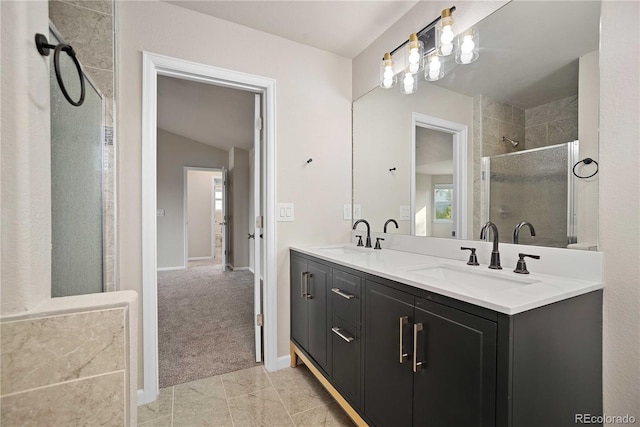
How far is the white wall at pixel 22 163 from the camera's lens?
0.57m

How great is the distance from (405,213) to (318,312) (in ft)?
2.90

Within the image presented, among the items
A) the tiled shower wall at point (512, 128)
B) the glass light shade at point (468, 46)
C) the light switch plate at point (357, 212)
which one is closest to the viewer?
the tiled shower wall at point (512, 128)

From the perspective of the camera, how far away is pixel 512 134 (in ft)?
4.36

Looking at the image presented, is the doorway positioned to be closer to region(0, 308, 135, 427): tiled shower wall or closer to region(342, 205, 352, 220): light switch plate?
region(342, 205, 352, 220): light switch plate

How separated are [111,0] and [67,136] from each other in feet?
3.25

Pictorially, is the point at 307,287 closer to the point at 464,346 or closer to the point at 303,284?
the point at 303,284

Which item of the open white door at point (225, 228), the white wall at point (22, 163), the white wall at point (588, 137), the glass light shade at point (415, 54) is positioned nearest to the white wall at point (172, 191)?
the open white door at point (225, 228)

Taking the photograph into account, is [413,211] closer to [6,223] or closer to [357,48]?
[357,48]

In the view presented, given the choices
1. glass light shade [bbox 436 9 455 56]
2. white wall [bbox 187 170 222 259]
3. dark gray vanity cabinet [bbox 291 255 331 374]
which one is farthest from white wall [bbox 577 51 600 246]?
white wall [bbox 187 170 222 259]

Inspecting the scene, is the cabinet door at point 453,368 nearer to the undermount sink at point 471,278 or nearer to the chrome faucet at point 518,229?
the undermount sink at point 471,278

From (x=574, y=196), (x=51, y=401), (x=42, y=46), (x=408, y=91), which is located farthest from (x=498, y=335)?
(x=408, y=91)

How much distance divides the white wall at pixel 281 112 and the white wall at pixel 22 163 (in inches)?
43.5

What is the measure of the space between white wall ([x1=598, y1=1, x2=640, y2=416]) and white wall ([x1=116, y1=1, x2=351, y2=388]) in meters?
1.57

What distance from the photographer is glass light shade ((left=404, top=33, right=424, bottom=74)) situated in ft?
5.58
